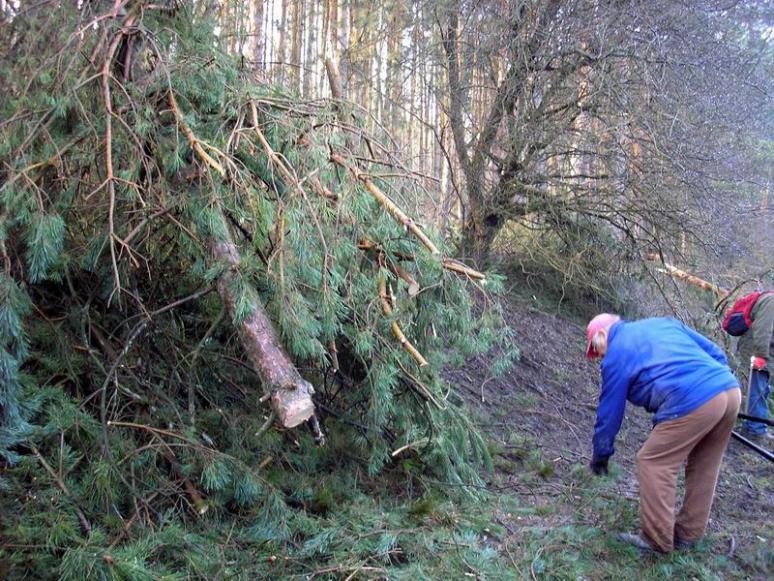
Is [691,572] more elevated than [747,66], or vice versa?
[747,66]

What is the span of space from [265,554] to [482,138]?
5.97 m

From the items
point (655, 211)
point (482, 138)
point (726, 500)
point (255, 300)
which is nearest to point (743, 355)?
point (655, 211)

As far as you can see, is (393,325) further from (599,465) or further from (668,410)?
(668,410)

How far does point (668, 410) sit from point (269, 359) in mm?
2109

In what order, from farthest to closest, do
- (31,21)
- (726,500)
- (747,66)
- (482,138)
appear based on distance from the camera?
(482,138) → (747,66) → (726,500) → (31,21)

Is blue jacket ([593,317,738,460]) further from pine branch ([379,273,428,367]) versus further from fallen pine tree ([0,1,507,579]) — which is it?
pine branch ([379,273,428,367])

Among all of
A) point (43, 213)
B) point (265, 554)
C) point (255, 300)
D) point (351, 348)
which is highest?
point (43, 213)

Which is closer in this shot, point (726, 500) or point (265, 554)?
point (265, 554)

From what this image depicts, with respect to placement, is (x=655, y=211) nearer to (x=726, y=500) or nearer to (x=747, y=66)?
(x=747, y=66)

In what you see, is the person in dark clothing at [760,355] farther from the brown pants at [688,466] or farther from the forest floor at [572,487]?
the brown pants at [688,466]

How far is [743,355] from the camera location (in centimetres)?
686

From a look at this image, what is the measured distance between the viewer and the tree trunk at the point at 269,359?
3168 millimetres

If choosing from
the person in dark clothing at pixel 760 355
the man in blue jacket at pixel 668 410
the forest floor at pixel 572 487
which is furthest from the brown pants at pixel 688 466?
the person in dark clothing at pixel 760 355

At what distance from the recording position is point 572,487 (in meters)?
4.68
